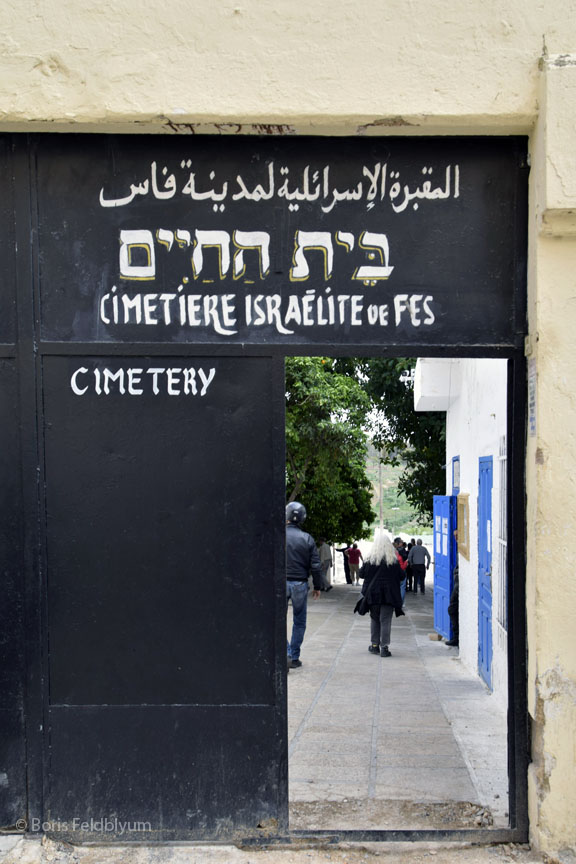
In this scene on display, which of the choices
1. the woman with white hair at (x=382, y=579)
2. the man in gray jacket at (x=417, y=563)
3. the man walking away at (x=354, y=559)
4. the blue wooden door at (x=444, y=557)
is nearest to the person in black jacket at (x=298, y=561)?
the woman with white hair at (x=382, y=579)

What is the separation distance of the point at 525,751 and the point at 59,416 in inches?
116

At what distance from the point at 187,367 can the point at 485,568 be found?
500 centimetres

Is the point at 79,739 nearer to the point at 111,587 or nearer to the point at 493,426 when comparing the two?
the point at 111,587

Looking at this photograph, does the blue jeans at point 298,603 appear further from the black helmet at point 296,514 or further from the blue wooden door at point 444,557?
the blue wooden door at point 444,557

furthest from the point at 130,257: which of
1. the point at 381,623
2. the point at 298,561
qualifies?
the point at 381,623

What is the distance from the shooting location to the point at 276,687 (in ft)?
14.1

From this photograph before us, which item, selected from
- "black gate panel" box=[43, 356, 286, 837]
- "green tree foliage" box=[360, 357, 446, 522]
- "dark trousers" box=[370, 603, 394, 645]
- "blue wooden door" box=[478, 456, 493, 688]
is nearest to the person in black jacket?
"dark trousers" box=[370, 603, 394, 645]

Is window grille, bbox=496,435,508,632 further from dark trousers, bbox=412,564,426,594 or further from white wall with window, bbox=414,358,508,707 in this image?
dark trousers, bbox=412,564,426,594

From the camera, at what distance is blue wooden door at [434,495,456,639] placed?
11.2 m

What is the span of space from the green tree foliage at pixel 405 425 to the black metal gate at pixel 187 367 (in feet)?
42.1

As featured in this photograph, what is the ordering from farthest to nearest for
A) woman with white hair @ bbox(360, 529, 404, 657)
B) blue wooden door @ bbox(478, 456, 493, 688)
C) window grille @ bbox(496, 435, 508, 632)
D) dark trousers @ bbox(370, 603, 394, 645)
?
1. dark trousers @ bbox(370, 603, 394, 645)
2. woman with white hair @ bbox(360, 529, 404, 657)
3. blue wooden door @ bbox(478, 456, 493, 688)
4. window grille @ bbox(496, 435, 508, 632)

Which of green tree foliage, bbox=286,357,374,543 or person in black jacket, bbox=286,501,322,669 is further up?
green tree foliage, bbox=286,357,374,543

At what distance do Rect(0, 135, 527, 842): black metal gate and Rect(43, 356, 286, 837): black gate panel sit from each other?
0.04 feet

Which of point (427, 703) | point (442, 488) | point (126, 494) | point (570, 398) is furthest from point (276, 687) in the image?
point (442, 488)
